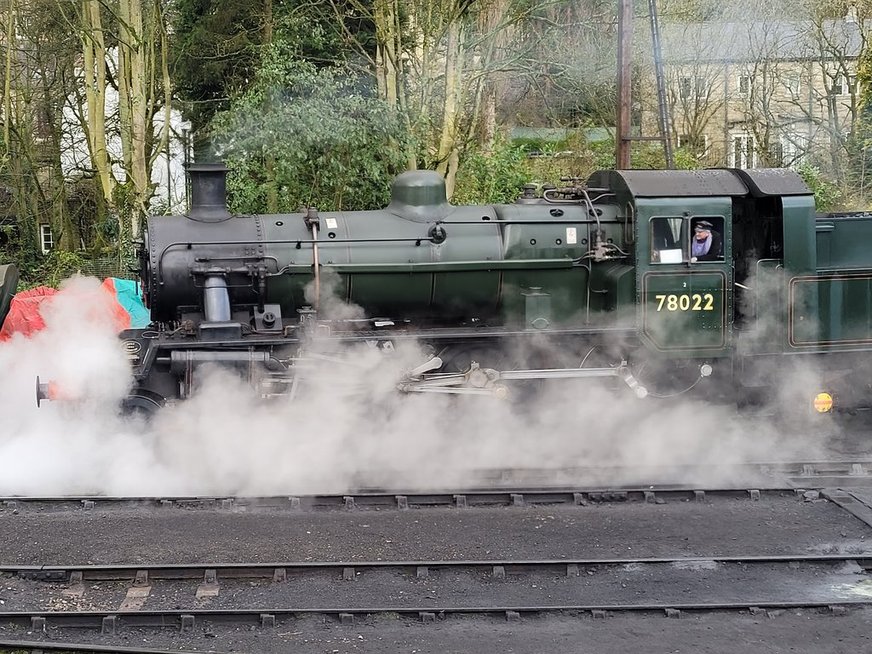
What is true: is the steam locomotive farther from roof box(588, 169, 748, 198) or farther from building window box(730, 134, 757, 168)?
building window box(730, 134, 757, 168)

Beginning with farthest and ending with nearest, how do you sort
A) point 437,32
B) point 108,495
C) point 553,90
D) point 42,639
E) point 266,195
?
point 553,90 < point 437,32 < point 266,195 < point 108,495 < point 42,639

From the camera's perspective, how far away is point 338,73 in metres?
16.0

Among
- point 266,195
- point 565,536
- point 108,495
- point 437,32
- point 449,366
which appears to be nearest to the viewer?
point 565,536

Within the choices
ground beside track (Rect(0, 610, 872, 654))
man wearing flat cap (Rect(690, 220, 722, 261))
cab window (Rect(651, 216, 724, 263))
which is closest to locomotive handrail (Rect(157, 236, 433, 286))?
cab window (Rect(651, 216, 724, 263))

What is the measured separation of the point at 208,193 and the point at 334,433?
263 centimetres

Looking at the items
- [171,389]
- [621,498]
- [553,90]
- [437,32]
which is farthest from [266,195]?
[553,90]

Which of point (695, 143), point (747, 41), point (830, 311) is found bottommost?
point (830, 311)

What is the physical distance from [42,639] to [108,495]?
274cm

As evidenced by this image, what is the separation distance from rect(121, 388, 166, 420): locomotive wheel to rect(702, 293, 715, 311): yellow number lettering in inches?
207

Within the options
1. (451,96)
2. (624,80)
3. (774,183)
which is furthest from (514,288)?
(451,96)

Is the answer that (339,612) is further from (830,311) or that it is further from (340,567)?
(830,311)

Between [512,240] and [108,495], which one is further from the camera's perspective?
[512,240]

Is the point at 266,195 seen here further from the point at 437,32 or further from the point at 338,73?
the point at 437,32

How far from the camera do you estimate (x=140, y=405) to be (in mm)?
8828
